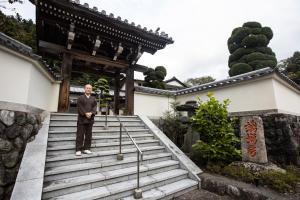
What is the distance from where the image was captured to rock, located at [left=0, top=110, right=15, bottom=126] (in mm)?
3649

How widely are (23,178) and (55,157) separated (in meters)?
1.01

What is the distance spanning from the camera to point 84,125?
180 inches

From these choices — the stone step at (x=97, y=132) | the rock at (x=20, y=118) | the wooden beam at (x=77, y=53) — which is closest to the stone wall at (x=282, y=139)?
the stone step at (x=97, y=132)

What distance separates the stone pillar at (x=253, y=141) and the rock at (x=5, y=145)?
6.49 m

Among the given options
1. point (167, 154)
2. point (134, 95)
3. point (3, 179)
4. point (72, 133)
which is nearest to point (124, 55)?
point (134, 95)

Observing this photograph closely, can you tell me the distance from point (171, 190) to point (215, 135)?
8.29 ft

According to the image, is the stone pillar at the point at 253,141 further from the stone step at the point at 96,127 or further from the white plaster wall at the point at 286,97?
the stone step at the point at 96,127

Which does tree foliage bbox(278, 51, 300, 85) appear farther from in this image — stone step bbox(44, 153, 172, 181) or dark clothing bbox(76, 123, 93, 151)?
dark clothing bbox(76, 123, 93, 151)

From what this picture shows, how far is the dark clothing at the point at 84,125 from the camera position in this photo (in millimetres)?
4449

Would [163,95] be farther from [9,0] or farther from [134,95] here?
[9,0]

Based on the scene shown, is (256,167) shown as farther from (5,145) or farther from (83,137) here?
(5,145)

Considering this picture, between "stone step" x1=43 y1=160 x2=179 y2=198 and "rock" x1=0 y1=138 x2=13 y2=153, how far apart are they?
1247mm

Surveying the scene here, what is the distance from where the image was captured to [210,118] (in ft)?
19.0

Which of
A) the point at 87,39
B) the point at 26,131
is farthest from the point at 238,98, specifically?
the point at 26,131
